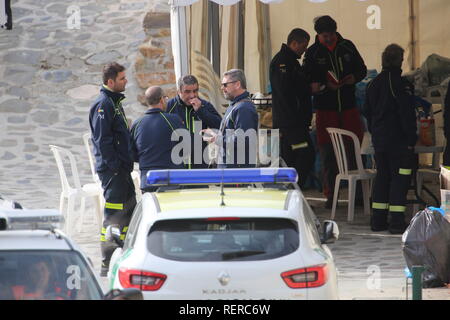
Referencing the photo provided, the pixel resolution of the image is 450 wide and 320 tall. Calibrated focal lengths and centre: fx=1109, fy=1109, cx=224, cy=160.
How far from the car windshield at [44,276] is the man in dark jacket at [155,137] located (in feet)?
13.0

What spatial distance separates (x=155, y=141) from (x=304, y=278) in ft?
13.0

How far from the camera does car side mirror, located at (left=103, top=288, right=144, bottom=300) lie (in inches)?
235

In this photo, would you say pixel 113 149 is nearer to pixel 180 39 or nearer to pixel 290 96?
pixel 180 39

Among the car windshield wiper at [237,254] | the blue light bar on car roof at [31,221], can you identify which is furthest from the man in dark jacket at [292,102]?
the blue light bar on car roof at [31,221]

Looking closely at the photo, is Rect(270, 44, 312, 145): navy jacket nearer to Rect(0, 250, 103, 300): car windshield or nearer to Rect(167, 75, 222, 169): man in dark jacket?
Rect(167, 75, 222, 169): man in dark jacket

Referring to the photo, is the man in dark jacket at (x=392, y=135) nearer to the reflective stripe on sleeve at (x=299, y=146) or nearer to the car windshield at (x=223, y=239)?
the reflective stripe on sleeve at (x=299, y=146)

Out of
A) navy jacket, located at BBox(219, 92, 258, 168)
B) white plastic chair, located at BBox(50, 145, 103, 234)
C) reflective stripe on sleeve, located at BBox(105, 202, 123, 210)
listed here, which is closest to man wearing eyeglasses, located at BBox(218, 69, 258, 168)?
navy jacket, located at BBox(219, 92, 258, 168)

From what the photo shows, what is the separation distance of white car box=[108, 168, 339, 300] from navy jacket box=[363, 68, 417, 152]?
4.61m

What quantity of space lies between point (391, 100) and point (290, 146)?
6.74ft

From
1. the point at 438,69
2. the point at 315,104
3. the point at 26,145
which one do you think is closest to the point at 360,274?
the point at 315,104

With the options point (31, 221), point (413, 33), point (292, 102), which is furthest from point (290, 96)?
point (31, 221)

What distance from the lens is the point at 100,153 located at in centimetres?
1036

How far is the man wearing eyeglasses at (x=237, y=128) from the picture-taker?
10.0 meters
